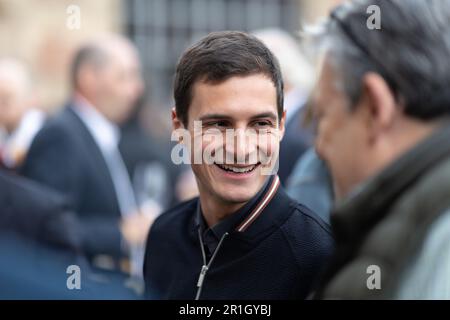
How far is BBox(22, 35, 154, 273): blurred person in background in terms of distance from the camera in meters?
5.10

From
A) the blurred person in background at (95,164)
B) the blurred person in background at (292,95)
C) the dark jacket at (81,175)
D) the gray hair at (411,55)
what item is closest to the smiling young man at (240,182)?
the gray hair at (411,55)

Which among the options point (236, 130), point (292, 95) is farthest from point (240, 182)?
point (292, 95)

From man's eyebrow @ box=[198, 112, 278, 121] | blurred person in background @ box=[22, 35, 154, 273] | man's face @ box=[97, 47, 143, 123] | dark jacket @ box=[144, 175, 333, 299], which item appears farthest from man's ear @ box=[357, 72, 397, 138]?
man's face @ box=[97, 47, 143, 123]

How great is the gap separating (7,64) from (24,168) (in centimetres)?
231

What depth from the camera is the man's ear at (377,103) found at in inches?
66.2

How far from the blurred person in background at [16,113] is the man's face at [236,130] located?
4.15 metres

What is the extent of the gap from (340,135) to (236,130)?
0.33 meters

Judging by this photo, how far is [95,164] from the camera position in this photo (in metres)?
5.29

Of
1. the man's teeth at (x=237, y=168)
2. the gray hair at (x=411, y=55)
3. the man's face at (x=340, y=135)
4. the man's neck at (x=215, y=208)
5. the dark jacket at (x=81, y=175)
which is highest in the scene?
the gray hair at (x=411, y=55)

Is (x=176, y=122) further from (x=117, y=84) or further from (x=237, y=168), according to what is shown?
(x=117, y=84)

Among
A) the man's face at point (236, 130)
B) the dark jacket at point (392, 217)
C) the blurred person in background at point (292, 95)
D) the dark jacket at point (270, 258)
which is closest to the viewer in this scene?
the dark jacket at point (392, 217)

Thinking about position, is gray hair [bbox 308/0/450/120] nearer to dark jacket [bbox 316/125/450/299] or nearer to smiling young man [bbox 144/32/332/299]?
dark jacket [bbox 316/125/450/299]

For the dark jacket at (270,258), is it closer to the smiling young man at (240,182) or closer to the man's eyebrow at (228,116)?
the smiling young man at (240,182)
